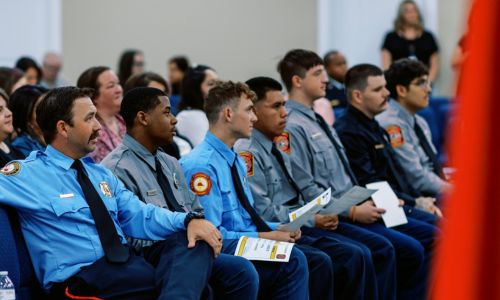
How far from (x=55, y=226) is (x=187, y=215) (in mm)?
445

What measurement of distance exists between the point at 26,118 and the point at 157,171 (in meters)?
1.00

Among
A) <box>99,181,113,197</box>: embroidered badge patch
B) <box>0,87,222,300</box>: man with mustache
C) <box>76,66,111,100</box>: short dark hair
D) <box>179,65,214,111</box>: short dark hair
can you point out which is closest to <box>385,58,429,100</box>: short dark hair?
<box>179,65,214,111</box>: short dark hair

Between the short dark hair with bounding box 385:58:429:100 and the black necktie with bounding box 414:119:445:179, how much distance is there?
26 centimetres

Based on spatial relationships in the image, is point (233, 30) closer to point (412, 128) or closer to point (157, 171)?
point (412, 128)

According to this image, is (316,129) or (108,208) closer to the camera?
(108,208)

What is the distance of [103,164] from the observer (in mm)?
3252

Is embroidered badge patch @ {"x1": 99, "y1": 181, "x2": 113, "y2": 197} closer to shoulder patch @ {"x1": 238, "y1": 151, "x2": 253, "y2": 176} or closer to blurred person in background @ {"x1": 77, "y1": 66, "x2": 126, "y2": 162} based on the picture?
shoulder patch @ {"x1": 238, "y1": 151, "x2": 253, "y2": 176}

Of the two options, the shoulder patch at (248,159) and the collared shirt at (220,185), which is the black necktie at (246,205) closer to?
the collared shirt at (220,185)

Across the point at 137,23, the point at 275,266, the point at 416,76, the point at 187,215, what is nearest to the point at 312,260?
the point at 275,266

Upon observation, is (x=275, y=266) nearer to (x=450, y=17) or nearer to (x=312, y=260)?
(x=312, y=260)

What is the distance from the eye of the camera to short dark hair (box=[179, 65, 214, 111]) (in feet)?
17.2

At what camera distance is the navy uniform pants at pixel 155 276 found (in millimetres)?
2703

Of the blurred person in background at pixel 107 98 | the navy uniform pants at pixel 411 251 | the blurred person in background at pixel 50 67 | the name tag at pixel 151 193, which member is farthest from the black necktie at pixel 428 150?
the blurred person in background at pixel 50 67

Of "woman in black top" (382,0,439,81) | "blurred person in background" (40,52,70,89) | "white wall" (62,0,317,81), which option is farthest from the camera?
"white wall" (62,0,317,81)
